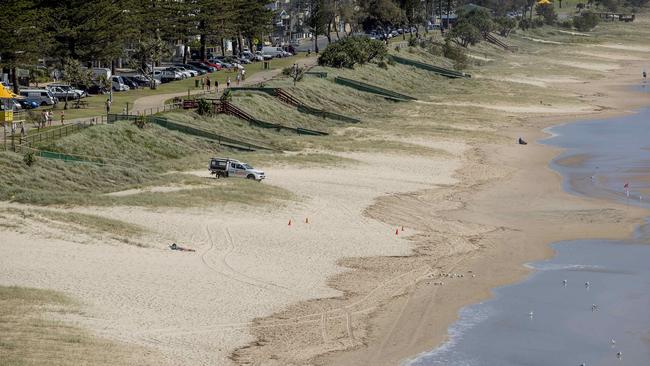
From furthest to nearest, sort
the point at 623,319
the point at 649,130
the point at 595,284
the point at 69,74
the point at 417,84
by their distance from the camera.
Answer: the point at 417,84 < the point at 649,130 < the point at 69,74 < the point at 595,284 < the point at 623,319

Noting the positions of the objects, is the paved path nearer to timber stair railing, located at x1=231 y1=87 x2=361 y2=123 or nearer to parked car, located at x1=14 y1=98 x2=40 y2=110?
timber stair railing, located at x1=231 y1=87 x2=361 y2=123

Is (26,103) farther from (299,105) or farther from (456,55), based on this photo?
(456,55)

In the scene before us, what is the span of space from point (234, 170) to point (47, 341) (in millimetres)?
25409

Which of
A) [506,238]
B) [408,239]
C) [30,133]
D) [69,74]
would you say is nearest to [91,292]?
[408,239]

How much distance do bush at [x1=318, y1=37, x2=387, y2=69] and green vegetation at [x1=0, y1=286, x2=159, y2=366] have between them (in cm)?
7544

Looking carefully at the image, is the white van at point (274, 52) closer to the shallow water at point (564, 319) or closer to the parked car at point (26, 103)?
the parked car at point (26, 103)

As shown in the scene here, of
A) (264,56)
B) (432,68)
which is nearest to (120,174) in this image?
(264,56)

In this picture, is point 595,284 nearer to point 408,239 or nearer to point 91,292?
point 408,239

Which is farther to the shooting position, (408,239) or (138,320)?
(408,239)

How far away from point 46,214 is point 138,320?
1131cm

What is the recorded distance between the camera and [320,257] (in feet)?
137

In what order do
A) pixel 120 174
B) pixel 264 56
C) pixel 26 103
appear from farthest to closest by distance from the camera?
pixel 264 56
pixel 26 103
pixel 120 174

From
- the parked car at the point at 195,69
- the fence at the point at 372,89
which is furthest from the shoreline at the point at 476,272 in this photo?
the parked car at the point at 195,69

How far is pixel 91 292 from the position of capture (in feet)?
112
